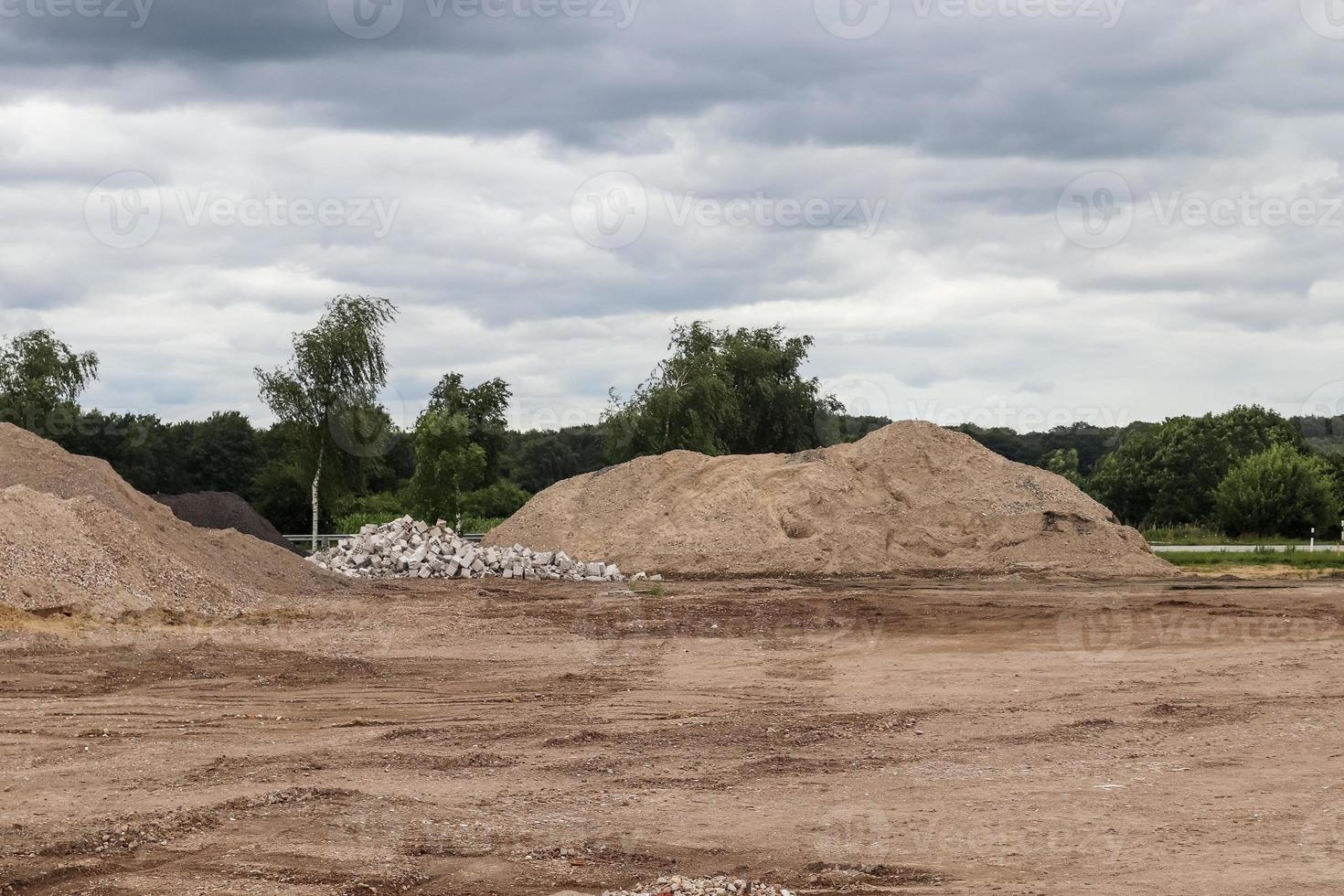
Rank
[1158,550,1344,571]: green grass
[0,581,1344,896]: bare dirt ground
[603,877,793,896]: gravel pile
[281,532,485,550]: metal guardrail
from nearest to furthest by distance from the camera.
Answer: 1. [603,877,793,896]: gravel pile
2. [0,581,1344,896]: bare dirt ground
3. [1158,550,1344,571]: green grass
4. [281,532,485,550]: metal guardrail

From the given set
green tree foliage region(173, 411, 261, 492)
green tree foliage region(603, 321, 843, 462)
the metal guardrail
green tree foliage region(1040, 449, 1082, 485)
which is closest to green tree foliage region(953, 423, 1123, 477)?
green tree foliage region(1040, 449, 1082, 485)

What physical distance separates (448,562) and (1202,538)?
33.1m

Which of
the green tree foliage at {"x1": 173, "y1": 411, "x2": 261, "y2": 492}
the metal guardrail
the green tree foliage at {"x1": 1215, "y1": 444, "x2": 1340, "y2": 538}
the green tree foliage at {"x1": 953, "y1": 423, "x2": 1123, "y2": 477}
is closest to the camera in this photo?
the metal guardrail

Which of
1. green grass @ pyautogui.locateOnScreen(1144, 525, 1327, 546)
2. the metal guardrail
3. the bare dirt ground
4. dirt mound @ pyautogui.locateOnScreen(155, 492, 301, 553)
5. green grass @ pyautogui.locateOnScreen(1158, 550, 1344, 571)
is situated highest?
dirt mound @ pyautogui.locateOnScreen(155, 492, 301, 553)

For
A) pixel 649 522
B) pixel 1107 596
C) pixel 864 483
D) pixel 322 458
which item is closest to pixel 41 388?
pixel 322 458

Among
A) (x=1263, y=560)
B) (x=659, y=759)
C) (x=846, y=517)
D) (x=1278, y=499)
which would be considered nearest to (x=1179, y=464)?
(x=1278, y=499)

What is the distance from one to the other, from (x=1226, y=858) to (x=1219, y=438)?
66404mm

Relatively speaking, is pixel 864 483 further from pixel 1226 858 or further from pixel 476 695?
pixel 1226 858

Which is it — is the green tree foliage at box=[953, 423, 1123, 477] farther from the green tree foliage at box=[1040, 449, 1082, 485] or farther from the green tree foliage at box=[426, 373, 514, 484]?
the green tree foliage at box=[426, 373, 514, 484]

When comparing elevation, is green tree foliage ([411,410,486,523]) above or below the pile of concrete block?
above

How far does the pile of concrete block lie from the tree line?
13734 mm

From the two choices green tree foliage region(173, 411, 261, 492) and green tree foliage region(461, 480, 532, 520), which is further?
green tree foliage region(173, 411, 261, 492)

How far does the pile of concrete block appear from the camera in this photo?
3312cm

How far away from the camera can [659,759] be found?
37.3 feet
